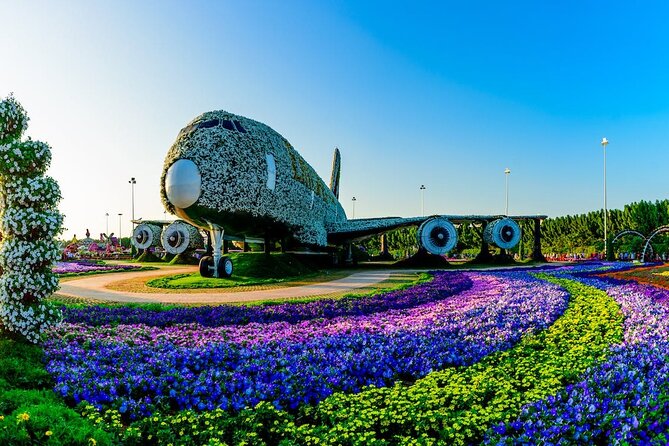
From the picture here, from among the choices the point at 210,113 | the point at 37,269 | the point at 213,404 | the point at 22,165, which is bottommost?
the point at 213,404

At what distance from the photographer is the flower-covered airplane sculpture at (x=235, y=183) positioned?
63.7ft

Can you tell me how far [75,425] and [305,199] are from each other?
23.5m

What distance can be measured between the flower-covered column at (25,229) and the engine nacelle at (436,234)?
92.6 ft

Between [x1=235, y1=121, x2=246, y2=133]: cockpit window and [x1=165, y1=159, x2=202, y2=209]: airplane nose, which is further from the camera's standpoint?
[x1=235, y1=121, x2=246, y2=133]: cockpit window

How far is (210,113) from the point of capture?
70.5ft

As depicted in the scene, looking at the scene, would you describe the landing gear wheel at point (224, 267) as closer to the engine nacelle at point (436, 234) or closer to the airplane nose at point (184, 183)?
the airplane nose at point (184, 183)

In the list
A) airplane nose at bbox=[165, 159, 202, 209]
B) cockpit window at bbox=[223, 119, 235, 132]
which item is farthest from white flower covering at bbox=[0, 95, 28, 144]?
cockpit window at bbox=[223, 119, 235, 132]

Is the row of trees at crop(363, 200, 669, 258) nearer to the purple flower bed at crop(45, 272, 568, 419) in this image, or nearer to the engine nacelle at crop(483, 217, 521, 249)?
the engine nacelle at crop(483, 217, 521, 249)

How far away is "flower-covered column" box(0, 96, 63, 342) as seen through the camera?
7.70 metres

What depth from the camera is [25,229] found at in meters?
7.83

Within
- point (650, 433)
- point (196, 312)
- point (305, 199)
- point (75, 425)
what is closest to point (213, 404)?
point (75, 425)

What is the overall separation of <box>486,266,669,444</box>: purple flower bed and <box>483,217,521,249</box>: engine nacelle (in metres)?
32.1

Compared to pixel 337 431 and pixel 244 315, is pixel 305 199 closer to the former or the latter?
pixel 244 315

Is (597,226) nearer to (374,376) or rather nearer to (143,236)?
(143,236)
